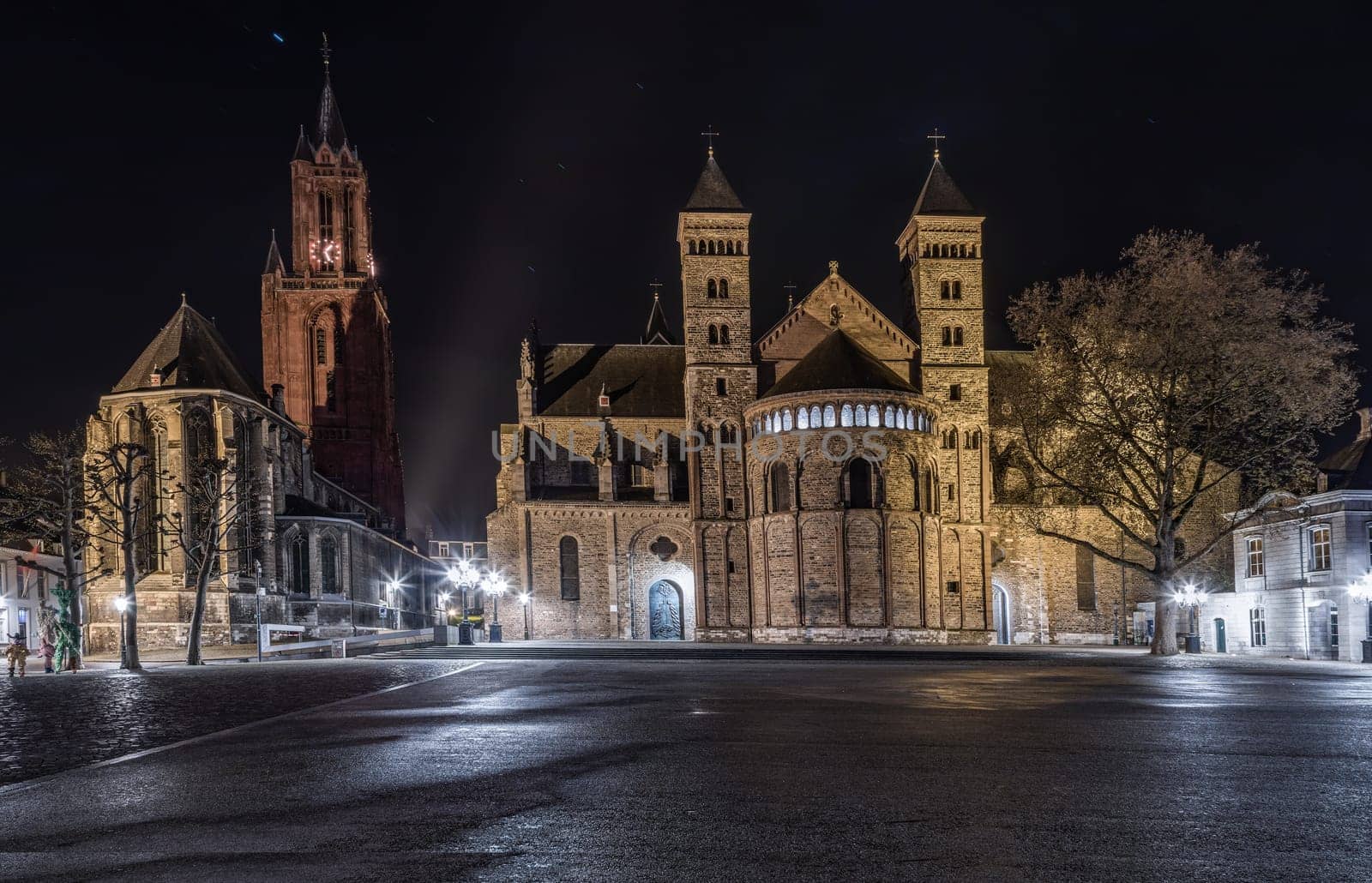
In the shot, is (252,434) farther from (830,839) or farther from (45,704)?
(830,839)

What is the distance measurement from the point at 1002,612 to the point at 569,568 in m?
22.5

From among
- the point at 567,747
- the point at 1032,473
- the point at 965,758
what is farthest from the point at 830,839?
the point at 1032,473

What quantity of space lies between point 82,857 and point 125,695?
17.2 metres

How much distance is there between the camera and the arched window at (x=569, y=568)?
6156 cm

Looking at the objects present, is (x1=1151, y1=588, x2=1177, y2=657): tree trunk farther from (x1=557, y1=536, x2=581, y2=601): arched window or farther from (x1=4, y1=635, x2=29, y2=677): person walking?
(x1=4, y1=635, x2=29, y2=677): person walking

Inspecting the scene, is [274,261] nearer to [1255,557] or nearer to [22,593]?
[22,593]

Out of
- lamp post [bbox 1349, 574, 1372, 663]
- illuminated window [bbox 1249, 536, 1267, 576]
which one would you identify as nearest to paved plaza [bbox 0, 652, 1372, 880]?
lamp post [bbox 1349, 574, 1372, 663]

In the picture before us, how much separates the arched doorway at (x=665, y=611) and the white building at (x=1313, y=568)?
2743 centimetres

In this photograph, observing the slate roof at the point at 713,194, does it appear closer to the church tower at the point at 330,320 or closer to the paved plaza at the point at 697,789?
the church tower at the point at 330,320

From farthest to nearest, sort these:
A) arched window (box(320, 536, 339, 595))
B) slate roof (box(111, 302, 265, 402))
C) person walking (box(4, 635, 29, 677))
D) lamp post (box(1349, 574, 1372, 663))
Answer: arched window (box(320, 536, 339, 595)) < slate roof (box(111, 302, 265, 402)) < lamp post (box(1349, 574, 1372, 663)) < person walking (box(4, 635, 29, 677))

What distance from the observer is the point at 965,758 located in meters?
12.3

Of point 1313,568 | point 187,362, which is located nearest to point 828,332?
point 1313,568

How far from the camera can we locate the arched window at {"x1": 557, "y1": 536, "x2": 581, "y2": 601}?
202 feet

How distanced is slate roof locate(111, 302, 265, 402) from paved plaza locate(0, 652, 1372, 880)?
130 ft
